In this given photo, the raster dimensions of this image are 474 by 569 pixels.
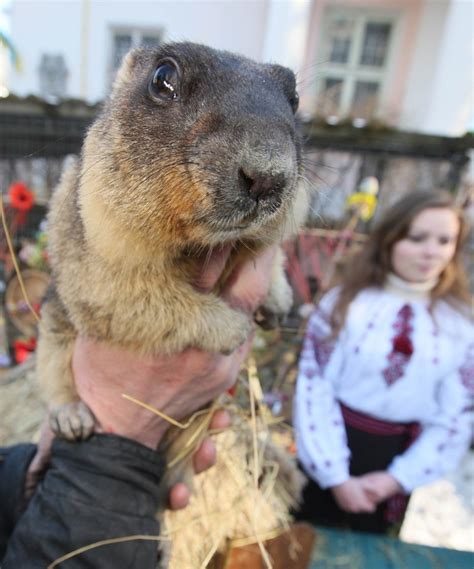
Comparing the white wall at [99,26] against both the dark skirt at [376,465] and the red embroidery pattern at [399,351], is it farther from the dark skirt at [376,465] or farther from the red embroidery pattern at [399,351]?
the dark skirt at [376,465]

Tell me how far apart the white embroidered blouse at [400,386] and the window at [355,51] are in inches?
402

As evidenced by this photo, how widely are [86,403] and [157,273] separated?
62 cm

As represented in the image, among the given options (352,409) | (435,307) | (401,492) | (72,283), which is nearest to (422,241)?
(435,307)

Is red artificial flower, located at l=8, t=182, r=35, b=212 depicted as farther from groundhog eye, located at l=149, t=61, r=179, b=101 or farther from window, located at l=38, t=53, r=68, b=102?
window, located at l=38, t=53, r=68, b=102

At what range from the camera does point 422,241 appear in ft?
10.3

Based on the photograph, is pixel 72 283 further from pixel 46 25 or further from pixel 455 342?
pixel 46 25

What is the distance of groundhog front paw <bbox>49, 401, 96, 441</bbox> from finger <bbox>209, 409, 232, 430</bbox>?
1.61 feet

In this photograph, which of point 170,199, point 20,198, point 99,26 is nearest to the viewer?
point 170,199

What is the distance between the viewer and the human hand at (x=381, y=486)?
9.41ft

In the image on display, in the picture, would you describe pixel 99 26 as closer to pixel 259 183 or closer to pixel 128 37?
pixel 128 37

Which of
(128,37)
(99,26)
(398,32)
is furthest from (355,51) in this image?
(99,26)

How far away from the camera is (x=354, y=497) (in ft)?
9.39

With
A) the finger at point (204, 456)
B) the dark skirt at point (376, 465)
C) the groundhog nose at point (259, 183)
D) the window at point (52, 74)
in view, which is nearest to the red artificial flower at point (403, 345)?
the dark skirt at point (376, 465)

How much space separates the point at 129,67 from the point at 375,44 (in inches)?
491
